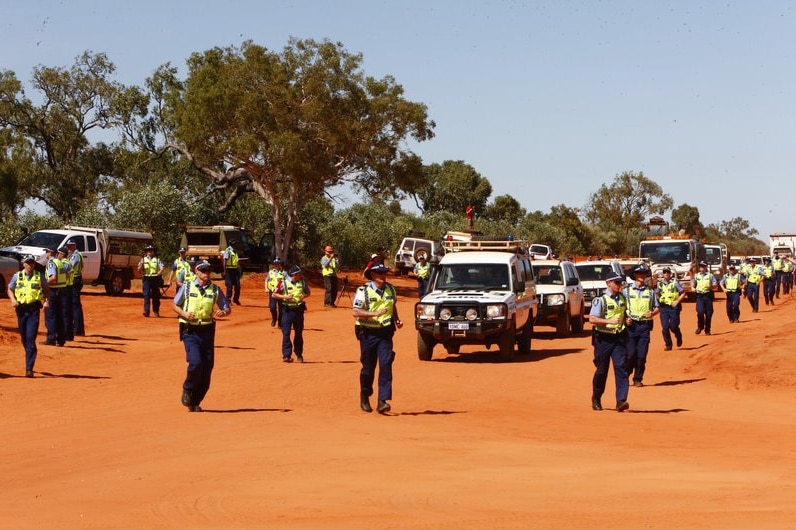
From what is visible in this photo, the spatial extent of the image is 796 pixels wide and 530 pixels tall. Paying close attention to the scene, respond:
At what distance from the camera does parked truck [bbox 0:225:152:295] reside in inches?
1337

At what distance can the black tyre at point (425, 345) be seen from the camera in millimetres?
21469

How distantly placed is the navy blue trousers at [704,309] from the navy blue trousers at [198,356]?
54.6 ft

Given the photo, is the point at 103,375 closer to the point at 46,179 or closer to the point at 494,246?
the point at 494,246

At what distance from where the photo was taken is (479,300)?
20844mm

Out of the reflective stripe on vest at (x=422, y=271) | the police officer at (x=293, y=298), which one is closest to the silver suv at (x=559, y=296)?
the reflective stripe on vest at (x=422, y=271)

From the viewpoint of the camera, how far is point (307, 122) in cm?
4388

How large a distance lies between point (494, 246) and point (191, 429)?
38.8 ft

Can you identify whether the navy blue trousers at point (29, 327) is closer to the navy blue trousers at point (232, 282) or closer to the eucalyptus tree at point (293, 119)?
the navy blue trousers at point (232, 282)

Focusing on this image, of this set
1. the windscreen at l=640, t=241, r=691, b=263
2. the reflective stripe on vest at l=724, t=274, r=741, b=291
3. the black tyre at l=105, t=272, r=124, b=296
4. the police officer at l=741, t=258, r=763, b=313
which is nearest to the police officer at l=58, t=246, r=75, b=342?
the black tyre at l=105, t=272, r=124, b=296

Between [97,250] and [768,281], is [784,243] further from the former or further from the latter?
[97,250]

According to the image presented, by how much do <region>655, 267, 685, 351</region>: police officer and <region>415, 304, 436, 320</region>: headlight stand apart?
593 cm

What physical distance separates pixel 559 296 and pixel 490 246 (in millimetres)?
3963

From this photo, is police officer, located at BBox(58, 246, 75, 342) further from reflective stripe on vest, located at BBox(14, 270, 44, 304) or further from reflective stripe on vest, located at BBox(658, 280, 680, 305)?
reflective stripe on vest, located at BBox(658, 280, 680, 305)

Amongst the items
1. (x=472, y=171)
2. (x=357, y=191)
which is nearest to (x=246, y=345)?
(x=357, y=191)
